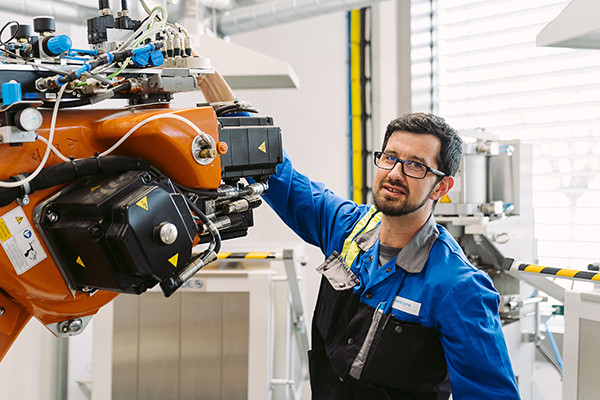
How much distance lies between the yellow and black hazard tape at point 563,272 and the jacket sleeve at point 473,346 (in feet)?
3.07

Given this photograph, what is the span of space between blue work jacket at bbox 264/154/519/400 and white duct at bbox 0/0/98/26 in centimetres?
163

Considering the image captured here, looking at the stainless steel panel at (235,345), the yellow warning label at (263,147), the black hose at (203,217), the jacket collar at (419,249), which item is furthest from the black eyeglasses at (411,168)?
the stainless steel panel at (235,345)

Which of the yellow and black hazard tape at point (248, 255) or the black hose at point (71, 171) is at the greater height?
the black hose at point (71, 171)

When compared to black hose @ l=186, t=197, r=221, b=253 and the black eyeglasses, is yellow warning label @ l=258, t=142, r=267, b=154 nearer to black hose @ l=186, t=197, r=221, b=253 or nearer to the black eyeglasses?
black hose @ l=186, t=197, r=221, b=253

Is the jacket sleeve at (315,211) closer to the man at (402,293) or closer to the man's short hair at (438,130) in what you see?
the man at (402,293)

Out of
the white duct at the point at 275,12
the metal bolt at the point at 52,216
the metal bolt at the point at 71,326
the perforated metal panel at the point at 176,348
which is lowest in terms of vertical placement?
the perforated metal panel at the point at 176,348

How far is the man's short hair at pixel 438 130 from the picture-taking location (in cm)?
169

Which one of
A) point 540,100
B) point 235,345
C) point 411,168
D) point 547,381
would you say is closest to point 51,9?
point 235,345

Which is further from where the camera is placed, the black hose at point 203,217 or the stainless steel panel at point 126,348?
the stainless steel panel at point 126,348

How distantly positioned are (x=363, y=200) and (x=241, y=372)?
1.76 meters

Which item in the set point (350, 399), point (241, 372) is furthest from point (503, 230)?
point (350, 399)

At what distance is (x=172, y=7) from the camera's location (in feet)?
10.2

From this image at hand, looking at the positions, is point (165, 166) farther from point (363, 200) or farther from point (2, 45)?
point (363, 200)

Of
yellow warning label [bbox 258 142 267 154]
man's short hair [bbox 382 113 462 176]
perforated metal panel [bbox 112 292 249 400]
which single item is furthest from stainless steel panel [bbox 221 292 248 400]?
yellow warning label [bbox 258 142 267 154]
